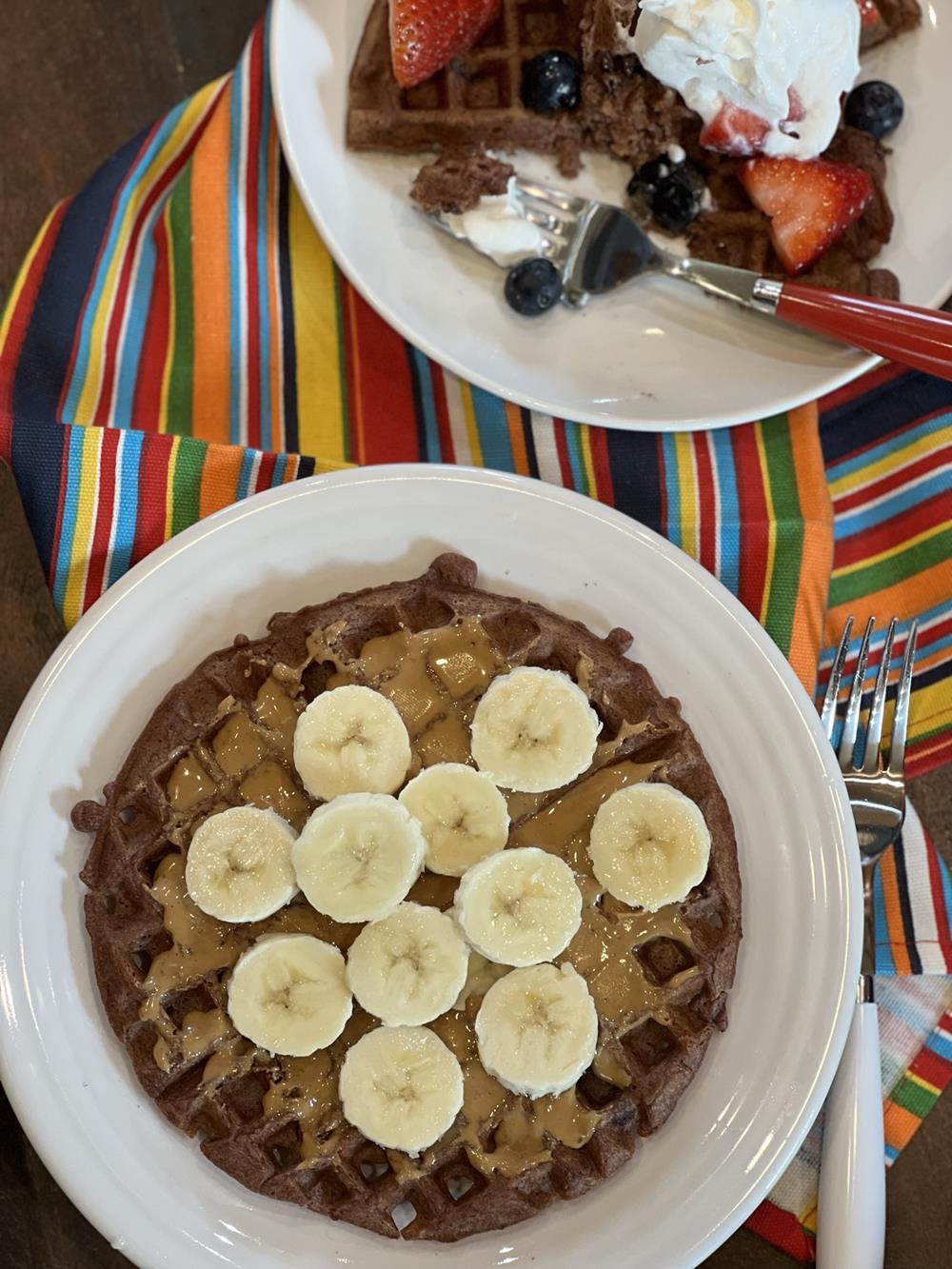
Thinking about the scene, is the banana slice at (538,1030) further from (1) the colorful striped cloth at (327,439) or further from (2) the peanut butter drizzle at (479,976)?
(1) the colorful striped cloth at (327,439)

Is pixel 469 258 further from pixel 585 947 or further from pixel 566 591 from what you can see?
pixel 585 947

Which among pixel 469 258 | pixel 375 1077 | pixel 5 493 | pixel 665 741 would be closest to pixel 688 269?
pixel 469 258

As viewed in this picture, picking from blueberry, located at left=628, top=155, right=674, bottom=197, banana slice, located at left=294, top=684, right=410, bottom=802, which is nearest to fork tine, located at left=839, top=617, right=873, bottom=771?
banana slice, located at left=294, top=684, right=410, bottom=802

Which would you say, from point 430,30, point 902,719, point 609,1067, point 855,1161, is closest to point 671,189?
point 430,30

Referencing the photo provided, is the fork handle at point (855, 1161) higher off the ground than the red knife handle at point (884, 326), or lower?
lower

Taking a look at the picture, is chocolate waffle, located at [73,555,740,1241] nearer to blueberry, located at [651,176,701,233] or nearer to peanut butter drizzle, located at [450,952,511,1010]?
peanut butter drizzle, located at [450,952,511,1010]

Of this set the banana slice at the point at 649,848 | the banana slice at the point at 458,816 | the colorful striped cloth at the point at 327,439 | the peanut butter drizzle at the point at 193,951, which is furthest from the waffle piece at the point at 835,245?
the peanut butter drizzle at the point at 193,951

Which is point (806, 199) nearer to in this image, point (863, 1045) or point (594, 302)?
point (594, 302)
